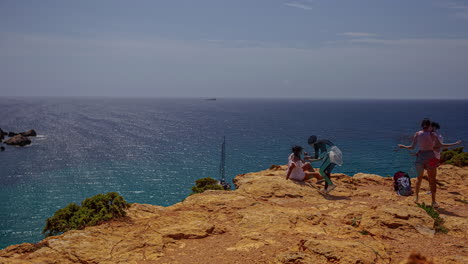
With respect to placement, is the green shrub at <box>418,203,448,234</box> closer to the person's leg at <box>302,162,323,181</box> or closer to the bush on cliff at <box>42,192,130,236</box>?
the person's leg at <box>302,162,323,181</box>

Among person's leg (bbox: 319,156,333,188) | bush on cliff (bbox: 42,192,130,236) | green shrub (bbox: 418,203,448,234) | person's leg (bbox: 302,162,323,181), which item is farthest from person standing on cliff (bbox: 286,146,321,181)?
bush on cliff (bbox: 42,192,130,236)

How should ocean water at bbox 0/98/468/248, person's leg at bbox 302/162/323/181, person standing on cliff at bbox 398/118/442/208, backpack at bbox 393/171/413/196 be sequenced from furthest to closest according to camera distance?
ocean water at bbox 0/98/468/248, person's leg at bbox 302/162/323/181, backpack at bbox 393/171/413/196, person standing on cliff at bbox 398/118/442/208

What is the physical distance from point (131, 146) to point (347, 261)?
73639mm

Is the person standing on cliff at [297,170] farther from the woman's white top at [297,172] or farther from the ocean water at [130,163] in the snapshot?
the ocean water at [130,163]

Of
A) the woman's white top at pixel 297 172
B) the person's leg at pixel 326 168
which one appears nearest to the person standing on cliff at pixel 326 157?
the person's leg at pixel 326 168

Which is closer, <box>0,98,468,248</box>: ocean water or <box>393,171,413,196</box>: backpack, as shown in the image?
<box>393,171,413,196</box>: backpack

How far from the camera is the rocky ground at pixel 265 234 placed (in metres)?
6.81

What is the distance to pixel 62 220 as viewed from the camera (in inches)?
407

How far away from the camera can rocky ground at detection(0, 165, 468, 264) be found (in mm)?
6812

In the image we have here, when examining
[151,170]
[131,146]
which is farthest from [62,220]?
[131,146]

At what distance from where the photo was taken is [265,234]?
8102mm

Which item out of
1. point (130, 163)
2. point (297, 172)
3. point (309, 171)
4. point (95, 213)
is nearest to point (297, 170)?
point (297, 172)

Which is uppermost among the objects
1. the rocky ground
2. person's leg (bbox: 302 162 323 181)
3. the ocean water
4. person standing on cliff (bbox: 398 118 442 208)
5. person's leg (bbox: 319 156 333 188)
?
person standing on cliff (bbox: 398 118 442 208)

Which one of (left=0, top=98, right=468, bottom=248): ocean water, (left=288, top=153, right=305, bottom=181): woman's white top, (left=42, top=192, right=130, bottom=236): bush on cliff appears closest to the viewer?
(left=42, top=192, right=130, bottom=236): bush on cliff
